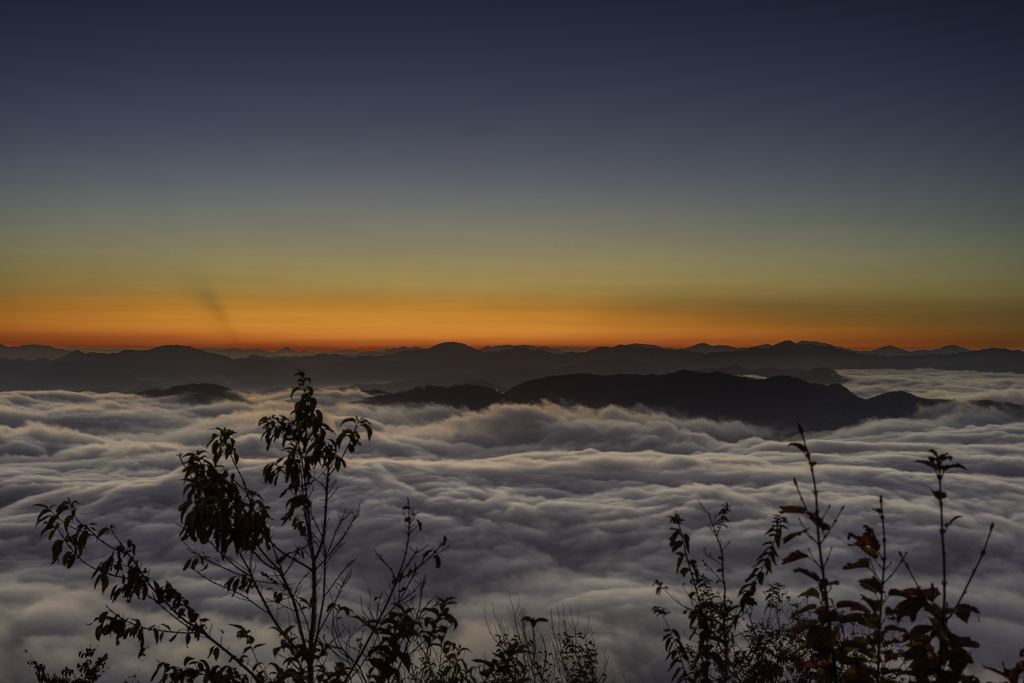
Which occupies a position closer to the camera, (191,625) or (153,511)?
(191,625)

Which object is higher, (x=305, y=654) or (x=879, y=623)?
(x=879, y=623)

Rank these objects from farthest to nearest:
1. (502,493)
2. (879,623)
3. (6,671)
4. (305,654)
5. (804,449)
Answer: (502,493) → (6,671) → (305,654) → (804,449) → (879,623)

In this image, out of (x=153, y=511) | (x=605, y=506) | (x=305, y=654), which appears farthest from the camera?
(x=605, y=506)

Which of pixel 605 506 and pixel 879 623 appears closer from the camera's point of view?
pixel 879 623

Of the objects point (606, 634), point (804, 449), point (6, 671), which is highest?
point (804, 449)

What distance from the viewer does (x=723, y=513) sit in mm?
Result: 9570

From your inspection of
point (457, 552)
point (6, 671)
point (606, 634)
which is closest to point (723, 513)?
point (606, 634)

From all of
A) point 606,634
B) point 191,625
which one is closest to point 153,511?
point 606,634

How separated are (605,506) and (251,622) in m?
92.3

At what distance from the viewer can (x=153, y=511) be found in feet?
489

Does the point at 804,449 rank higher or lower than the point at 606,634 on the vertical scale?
higher

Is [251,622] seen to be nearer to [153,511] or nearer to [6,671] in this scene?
[6,671]

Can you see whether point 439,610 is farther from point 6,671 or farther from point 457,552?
point 457,552

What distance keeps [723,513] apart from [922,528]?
450 feet
